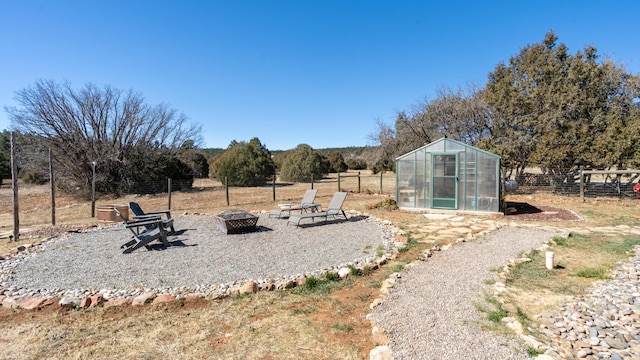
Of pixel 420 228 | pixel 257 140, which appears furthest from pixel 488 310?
pixel 257 140

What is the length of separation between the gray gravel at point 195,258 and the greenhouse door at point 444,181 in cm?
404

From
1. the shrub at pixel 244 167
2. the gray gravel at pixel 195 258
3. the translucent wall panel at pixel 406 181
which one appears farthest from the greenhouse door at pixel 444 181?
the shrub at pixel 244 167

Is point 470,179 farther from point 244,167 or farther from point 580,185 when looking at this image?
point 244,167

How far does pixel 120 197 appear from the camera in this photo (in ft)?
60.7

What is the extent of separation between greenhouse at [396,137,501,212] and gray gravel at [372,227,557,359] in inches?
192

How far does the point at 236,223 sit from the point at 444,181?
7.28 meters

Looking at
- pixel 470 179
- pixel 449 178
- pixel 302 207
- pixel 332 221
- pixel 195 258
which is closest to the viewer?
pixel 195 258

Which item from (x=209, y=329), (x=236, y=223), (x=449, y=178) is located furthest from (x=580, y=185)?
(x=209, y=329)

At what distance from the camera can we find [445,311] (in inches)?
133

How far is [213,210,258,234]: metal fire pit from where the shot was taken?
761 centimetres

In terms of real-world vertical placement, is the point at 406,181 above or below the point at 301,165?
below

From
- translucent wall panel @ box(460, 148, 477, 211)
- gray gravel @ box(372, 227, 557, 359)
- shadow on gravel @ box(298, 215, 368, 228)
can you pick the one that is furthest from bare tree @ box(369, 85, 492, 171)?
gray gravel @ box(372, 227, 557, 359)

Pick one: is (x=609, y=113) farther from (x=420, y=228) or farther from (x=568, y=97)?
(x=420, y=228)

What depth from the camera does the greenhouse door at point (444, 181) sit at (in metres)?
10.8
